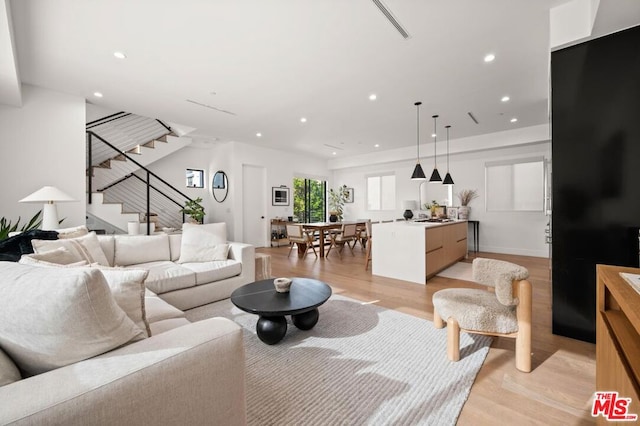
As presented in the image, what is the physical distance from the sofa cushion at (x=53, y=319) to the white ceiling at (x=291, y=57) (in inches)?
101

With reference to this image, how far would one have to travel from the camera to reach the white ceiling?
2.50m

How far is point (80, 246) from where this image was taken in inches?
102

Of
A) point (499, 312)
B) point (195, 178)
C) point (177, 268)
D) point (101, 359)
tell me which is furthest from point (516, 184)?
point (195, 178)

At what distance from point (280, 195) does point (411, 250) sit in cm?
505

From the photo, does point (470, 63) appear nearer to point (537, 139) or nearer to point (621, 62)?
point (621, 62)

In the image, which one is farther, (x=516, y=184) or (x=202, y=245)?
(x=516, y=184)

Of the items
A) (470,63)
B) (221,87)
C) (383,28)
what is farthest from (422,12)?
(221,87)

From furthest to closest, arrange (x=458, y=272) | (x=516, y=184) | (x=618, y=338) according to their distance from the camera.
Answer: (x=516, y=184) < (x=458, y=272) < (x=618, y=338)

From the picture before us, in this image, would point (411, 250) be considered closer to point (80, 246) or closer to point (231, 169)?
point (80, 246)

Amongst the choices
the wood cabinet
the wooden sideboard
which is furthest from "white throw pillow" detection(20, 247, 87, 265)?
the wood cabinet

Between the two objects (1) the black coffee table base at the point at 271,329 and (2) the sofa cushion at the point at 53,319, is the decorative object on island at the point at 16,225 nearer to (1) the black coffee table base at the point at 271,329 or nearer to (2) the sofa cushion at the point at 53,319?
(1) the black coffee table base at the point at 271,329

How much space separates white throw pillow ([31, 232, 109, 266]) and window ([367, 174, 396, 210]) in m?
7.51

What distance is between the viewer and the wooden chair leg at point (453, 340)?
1.95 metres

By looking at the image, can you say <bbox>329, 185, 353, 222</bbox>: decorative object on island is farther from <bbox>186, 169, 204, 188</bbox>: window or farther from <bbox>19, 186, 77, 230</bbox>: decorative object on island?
<bbox>19, 186, 77, 230</bbox>: decorative object on island
